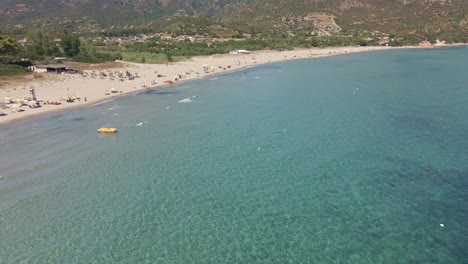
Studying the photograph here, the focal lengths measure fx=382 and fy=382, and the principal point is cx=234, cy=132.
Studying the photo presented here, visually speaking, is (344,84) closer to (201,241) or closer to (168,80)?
(168,80)

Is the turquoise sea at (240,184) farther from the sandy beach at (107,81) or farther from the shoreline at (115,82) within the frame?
the sandy beach at (107,81)

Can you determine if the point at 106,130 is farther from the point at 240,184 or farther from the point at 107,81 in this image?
the point at 107,81

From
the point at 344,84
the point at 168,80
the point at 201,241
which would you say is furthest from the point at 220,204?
the point at 168,80

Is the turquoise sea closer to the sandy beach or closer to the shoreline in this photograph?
the shoreline

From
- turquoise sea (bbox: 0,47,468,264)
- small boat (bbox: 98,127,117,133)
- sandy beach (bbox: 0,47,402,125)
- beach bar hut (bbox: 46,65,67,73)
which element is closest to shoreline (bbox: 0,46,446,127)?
sandy beach (bbox: 0,47,402,125)

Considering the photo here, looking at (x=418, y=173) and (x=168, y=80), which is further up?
(x=168, y=80)

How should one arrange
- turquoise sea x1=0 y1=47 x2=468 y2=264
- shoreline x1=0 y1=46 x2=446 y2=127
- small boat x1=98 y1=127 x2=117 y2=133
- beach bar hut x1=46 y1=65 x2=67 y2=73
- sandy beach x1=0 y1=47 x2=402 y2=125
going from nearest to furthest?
1. turquoise sea x1=0 y1=47 x2=468 y2=264
2. small boat x1=98 y1=127 x2=117 y2=133
3. sandy beach x1=0 y1=47 x2=402 y2=125
4. shoreline x1=0 y1=46 x2=446 y2=127
5. beach bar hut x1=46 y1=65 x2=67 y2=73

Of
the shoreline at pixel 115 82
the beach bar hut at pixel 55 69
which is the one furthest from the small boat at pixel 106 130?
the beach bar hut at pixel 55 69
